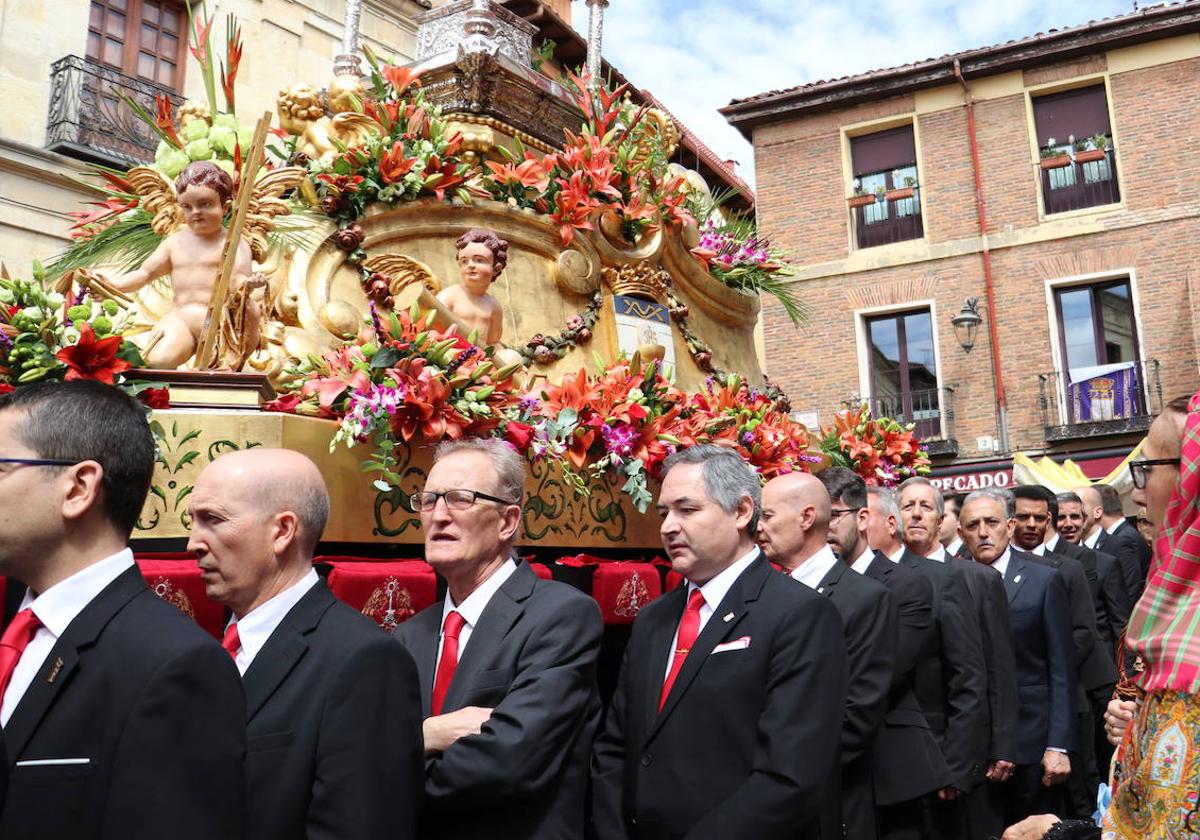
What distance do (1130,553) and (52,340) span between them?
7.09m

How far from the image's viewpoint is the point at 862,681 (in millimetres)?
3465

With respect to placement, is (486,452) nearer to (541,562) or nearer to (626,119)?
(541,562)

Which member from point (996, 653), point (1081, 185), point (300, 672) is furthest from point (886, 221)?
point (300, 672)

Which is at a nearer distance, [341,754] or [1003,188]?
[341,754]

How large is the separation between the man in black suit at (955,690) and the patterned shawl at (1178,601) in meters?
2.46

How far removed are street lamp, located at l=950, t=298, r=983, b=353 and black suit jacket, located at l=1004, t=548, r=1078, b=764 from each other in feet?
41.2

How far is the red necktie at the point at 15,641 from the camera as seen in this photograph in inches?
68.9

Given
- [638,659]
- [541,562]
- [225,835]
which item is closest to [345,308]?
[541,562]

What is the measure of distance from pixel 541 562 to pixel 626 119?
3096 millimetres

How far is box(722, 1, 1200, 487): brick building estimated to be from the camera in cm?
1738

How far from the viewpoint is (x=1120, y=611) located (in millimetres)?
6777

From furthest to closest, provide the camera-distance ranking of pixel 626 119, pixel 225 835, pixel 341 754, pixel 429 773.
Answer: pixel 626 119, pixel 429 773, pixel 341 754, pixel 225 835

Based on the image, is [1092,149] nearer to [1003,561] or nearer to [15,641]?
[1003,561]

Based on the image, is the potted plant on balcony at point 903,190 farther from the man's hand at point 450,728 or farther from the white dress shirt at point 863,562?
the man's hand at point 450,728
